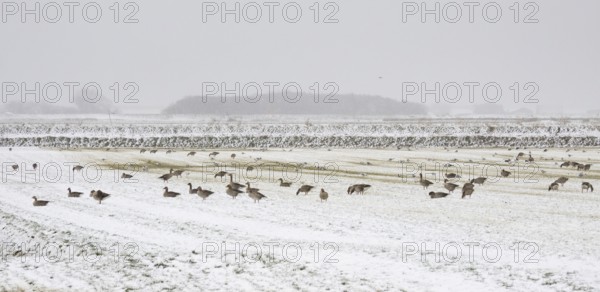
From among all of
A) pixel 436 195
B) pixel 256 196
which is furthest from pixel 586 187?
pixel 256 196

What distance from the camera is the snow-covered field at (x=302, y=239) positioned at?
1120cm

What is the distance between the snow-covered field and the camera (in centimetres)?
1120

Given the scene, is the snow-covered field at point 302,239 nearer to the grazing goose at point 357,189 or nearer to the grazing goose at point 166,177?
the grazing goose at point 357,189

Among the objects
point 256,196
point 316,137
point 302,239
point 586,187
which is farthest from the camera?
point 316,137

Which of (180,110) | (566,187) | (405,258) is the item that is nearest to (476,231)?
(405,258)

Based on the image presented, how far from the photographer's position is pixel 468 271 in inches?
453

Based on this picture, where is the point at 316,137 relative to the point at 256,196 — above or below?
above

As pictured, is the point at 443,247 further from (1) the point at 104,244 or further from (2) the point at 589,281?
(1) the point at 104,244

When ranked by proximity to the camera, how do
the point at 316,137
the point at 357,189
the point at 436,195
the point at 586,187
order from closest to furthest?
the point at 436,195 < the point at 357,189 < the point at 586,187 < the point at 316,137

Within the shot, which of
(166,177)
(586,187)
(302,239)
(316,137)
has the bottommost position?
(302,239)

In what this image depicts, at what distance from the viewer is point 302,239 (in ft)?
47.7

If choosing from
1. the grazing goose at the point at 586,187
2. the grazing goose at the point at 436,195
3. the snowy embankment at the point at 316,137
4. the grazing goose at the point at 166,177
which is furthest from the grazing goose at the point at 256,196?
the snowy embankment at the point at 316,137

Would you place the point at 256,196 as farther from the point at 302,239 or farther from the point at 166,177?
the point at 166,177

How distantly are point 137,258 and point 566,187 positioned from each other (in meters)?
19.7
